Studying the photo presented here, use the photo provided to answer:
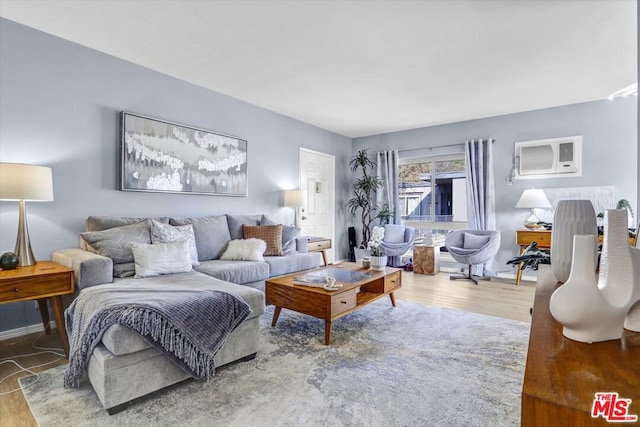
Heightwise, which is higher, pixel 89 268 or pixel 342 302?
pixel 89 268

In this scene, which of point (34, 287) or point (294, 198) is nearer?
point (34, 287)

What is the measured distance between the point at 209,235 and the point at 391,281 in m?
2.00

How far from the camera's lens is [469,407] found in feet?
5.67

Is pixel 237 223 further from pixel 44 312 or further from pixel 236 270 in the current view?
pixel 44 312

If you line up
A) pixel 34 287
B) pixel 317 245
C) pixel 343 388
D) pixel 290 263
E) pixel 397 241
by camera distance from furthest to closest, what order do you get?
pixel 397 241 → pixel 317 245 → pixel 290 263 → pixel 34 287 → pixel 343 388

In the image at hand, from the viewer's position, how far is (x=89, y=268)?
7.69 ft

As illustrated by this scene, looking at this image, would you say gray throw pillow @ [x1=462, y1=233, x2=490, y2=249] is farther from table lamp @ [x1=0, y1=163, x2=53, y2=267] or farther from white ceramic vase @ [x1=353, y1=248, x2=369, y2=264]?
table lamp @ [x1=0, y1=163, x2=53, y2=267]

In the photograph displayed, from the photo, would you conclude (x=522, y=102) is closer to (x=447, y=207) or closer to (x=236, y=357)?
(x=447, y=207)

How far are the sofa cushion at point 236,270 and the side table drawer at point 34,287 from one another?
1017mm

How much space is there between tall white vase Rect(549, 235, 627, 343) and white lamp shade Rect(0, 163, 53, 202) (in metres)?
3.08

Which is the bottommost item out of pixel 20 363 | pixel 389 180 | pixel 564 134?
pixel 20 363

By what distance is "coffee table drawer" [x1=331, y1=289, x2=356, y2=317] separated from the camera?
2.47 metres

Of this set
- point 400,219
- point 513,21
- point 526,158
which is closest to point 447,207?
point 400,219

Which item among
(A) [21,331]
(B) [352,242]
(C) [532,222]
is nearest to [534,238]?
(C) [532,222]
